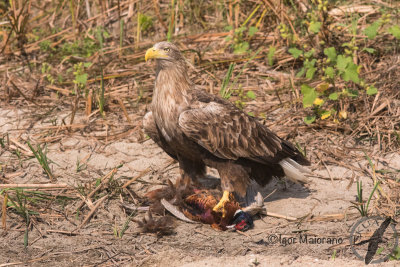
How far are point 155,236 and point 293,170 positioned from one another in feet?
4.14

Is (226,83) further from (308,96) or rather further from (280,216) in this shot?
(280,216)

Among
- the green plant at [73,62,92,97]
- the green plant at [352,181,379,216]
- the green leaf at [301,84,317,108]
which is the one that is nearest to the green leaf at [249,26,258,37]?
the green leaf at [301,84,317,108]

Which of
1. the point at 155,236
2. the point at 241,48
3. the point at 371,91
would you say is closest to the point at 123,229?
the point at 155,236

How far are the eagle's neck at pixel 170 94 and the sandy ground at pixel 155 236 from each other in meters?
0.78

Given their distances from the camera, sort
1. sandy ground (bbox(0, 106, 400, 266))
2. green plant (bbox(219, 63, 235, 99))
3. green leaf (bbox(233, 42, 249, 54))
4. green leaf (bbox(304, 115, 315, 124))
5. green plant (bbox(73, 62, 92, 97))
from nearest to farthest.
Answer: sandy ground (bbox(0, 106, 400, 266))
green leaf (bbox(304, 115, 315, 124))
green plant (bbox(219, 63, 235, 99))
green plant (bbox(73, 62, 92, 97))
green leaf (bbox(233, 42, 249, 54))

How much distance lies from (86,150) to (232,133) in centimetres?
168

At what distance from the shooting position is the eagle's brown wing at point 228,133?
4.11 meters

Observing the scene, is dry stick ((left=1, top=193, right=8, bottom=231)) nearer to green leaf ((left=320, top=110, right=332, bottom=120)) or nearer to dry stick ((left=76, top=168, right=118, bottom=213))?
dry stick ((left=76, top=168, right=118, bottom=213))

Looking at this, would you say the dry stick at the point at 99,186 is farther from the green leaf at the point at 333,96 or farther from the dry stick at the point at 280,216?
the green leaf at the point at 333,96

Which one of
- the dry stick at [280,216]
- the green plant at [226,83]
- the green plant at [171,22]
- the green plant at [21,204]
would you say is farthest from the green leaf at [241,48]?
the green plant at [21,204]

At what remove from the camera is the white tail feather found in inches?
176

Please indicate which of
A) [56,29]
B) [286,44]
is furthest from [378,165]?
[56,29]

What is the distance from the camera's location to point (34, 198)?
4.35m

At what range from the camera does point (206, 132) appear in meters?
4.12
